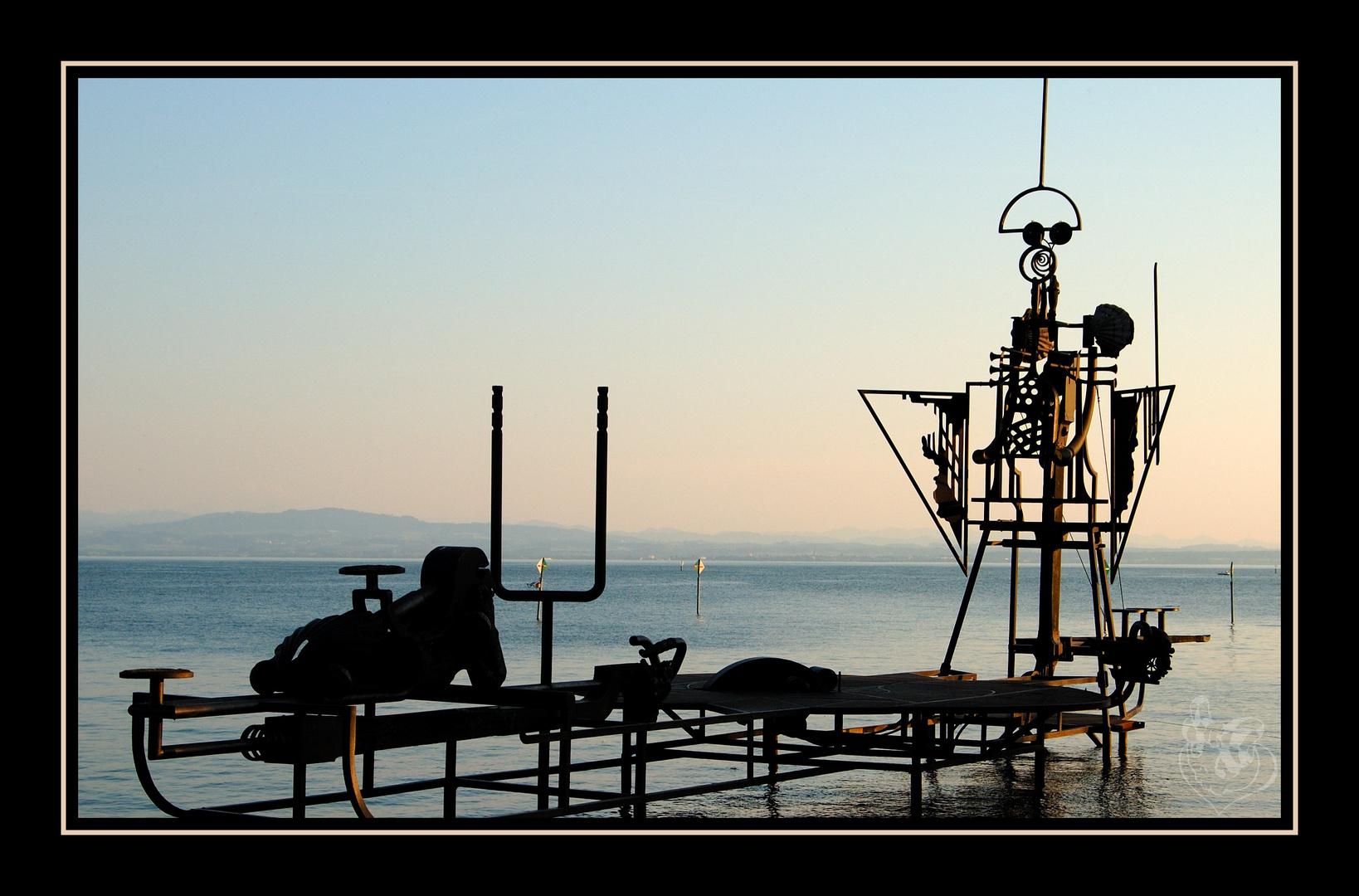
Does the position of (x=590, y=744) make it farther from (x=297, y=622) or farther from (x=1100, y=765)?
(x=297, y=622)

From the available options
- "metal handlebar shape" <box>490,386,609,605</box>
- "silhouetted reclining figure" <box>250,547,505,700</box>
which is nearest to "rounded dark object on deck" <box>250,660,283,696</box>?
"silhouetted reclining figure" <box>250,547,505,700</box>

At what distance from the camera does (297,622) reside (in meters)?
124

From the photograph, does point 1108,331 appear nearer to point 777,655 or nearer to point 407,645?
point 407,645

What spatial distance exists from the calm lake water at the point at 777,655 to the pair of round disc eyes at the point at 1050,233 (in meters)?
5.56

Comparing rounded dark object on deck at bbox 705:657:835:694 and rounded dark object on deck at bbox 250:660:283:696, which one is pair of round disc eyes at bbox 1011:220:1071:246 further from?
rounded dark object on deck at bbox 250:660:283:696

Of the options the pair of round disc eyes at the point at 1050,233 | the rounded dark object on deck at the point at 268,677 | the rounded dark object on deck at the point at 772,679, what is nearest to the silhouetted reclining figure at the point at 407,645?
the rounded dark object on deck at the point at 268,677

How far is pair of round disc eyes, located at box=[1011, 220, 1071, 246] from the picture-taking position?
19062 millimetres

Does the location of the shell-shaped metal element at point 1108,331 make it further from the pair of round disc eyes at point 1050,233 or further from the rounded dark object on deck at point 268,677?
the rounded dark object on deck at point 268,677

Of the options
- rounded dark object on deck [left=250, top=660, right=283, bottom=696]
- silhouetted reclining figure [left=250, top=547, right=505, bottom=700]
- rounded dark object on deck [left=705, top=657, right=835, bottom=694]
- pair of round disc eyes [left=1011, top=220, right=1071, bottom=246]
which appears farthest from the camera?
pair of round disc eyes [left=1011, top=220, right=1071, bottom=246]

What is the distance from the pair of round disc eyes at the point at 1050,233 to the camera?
1906 cm

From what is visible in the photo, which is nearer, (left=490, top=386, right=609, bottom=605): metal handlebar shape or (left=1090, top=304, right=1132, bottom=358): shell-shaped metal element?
(left=490, top=386, right=609, bottom=605): metal handlebar shape

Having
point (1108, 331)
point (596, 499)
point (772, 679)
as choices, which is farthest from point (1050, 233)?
point (596, 499)

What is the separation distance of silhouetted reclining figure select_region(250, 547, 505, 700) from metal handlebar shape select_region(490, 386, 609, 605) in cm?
17
